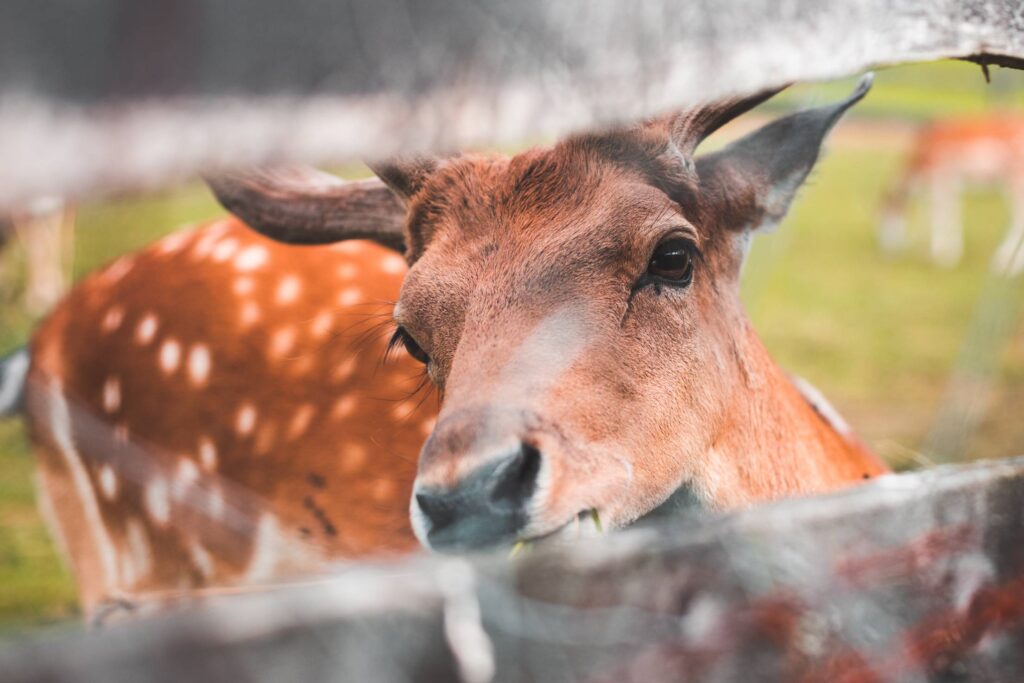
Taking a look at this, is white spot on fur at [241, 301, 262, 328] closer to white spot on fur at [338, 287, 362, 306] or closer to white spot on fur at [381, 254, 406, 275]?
white spot on fur at [338, 287, 362, 306]

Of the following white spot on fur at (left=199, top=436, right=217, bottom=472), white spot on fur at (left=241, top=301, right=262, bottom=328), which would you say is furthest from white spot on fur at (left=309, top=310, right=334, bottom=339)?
white spot on fur at (left=199, top=436, right=217, bottom=472)

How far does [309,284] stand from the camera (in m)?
2.66

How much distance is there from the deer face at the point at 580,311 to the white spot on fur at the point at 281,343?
0.84 metres

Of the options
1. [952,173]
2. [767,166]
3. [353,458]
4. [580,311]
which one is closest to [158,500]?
[353,458]

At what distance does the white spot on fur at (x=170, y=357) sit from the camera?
101 inches

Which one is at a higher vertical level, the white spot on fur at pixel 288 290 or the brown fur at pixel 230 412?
the white spot on fur at pixel 288 290

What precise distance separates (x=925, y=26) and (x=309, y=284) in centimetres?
199

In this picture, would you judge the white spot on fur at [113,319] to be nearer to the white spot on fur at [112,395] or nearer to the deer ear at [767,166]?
the white spot on fur at [112,395]

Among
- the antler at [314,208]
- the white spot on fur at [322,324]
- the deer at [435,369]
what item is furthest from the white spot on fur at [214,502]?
the antler at [314,208]

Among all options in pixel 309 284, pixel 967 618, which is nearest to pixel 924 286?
pixel 309 284

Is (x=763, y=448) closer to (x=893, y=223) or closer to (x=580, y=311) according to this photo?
(x=580, y=311)

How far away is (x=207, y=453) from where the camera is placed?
8.30ft

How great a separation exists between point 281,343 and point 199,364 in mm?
221

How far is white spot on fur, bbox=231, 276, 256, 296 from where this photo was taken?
2.64 metres
